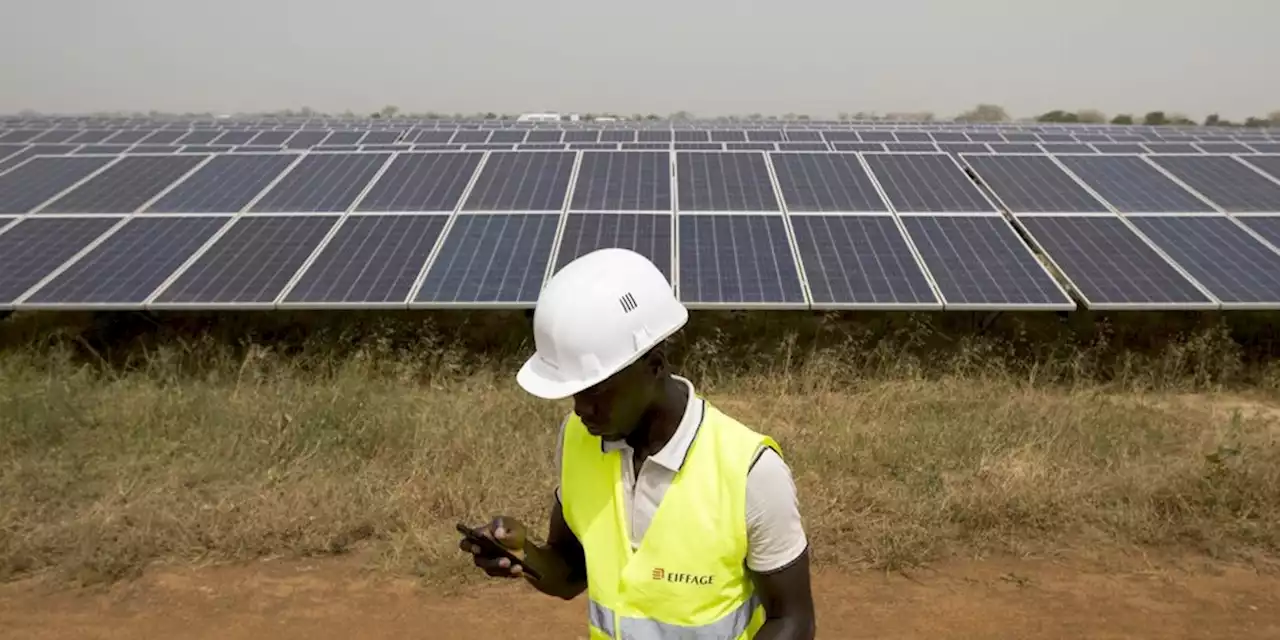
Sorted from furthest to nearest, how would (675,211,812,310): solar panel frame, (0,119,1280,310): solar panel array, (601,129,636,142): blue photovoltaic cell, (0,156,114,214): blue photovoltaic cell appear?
(601,129,636,142): blue photovoltaic cell, (0,156,114,214): blue photovoltaic cell, (0,119,1280,310): solar panel array, (675,211,812,310): solar panel frame

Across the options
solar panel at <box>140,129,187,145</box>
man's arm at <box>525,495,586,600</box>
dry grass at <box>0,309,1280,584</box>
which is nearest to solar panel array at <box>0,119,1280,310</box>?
dry grass at <box>0,309,1280,584</box>

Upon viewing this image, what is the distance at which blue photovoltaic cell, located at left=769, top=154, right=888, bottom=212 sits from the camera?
1035 cm

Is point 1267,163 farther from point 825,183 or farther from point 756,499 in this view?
point 756,499

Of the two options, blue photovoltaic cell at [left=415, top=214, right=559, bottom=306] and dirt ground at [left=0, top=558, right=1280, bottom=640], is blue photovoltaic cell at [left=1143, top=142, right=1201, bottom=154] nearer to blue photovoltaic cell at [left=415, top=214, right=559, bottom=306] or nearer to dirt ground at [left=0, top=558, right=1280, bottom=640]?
blue photovoltaic cell at [left=415, top=214, right=559, bottom=306]

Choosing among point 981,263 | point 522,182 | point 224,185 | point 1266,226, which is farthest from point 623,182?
point 1266,226

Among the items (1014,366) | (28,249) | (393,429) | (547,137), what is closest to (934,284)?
(1014,366)

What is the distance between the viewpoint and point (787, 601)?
1.99 metres

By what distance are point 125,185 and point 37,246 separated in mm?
2235

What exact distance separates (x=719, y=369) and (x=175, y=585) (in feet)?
15.9

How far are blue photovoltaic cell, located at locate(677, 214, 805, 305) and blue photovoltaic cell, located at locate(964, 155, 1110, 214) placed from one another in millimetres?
3198

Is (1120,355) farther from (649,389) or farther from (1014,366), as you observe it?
(649,389)

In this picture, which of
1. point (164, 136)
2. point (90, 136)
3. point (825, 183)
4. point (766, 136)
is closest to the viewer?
point (825, 183)

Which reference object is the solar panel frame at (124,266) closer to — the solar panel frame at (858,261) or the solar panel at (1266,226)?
the solar panel frame at (858,261)

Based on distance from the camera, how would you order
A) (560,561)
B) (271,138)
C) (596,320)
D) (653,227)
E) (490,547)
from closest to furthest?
(596,320) → (490,547) → (560,561) → (653,227) → (271,138)
